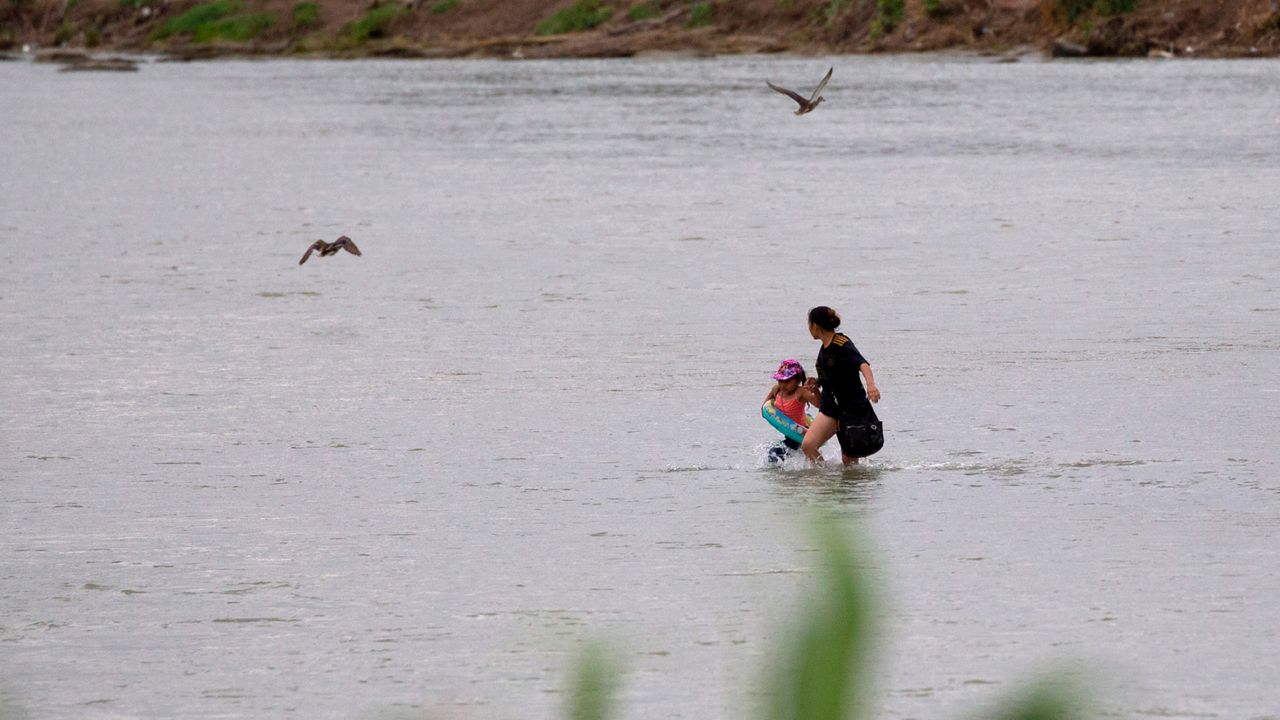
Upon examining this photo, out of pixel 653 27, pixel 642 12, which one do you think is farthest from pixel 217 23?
pixel 653 27

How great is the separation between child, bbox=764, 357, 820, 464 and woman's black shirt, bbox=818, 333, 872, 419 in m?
0.17

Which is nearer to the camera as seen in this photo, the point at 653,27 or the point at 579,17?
the point at 653,27

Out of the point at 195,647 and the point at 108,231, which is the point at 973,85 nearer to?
the point at 108,231

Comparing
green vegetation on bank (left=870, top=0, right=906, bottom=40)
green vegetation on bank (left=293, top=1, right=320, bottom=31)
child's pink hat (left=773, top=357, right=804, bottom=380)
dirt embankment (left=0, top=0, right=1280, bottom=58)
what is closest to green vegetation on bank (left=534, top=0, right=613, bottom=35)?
dirt embankment (left=0, top=0, right=1280, bottom=58)

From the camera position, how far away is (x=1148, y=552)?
8.02 m

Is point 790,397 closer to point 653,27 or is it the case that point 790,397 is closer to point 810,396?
point 810,396

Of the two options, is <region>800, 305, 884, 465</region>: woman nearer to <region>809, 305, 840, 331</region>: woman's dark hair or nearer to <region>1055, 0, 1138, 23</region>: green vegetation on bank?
<region>809, 305, 840, 331</region>: woman's dark hair

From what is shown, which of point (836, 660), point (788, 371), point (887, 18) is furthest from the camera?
point (887, 18)

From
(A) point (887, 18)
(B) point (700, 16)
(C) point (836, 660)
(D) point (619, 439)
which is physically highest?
(C) point (836, 660)

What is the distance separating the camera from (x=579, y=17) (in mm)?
75312

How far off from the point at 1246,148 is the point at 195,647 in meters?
25.2

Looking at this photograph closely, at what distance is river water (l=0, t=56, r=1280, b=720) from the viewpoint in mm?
6699

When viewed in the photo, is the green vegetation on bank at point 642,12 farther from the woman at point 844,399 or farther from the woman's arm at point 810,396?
the woman at point 844,399

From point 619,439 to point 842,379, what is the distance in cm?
160
